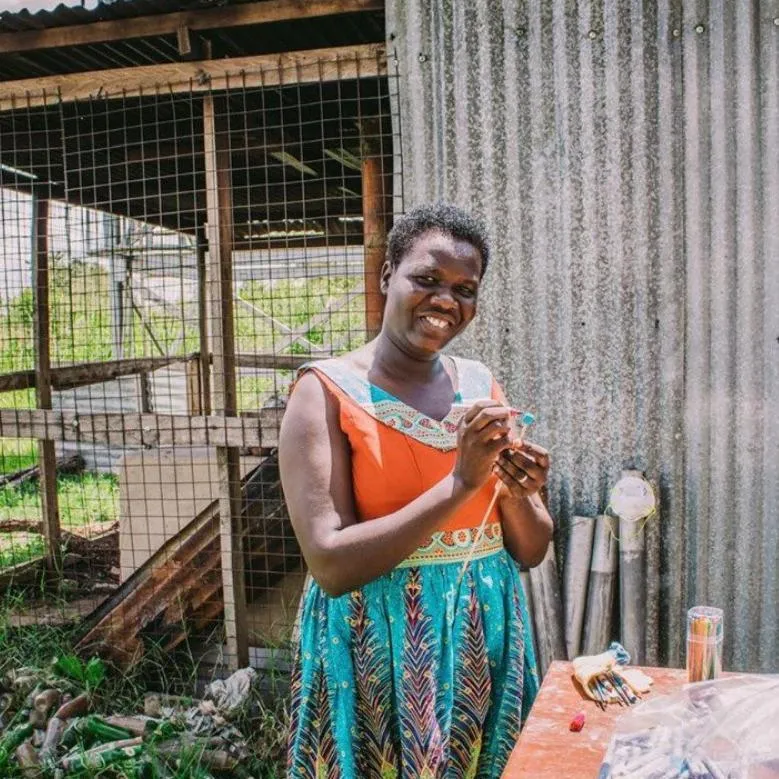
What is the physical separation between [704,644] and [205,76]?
3.38 metres

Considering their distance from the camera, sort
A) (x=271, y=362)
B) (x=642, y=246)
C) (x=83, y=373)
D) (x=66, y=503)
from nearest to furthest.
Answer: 1. (x=642, y=246)
2. (x=83, y=373)
3. (x=271, y=362)
4. (x=66, y=503)

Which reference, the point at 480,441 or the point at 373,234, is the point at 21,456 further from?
the point at 480,441

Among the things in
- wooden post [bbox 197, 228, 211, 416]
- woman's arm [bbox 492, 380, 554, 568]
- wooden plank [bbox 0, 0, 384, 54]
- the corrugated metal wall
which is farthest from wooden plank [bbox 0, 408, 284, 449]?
wooden post [bbox 197, 228, 211, 416]

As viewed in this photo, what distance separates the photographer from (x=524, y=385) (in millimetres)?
3428

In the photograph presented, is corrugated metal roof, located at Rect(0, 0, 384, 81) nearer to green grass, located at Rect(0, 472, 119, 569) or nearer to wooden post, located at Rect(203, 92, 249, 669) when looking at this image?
wooden post, located at Rect(203, 92, 249, 669)

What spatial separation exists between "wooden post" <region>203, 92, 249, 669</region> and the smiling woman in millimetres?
2091

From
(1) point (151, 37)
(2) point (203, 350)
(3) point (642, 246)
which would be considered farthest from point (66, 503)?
(3) point (642, 246)

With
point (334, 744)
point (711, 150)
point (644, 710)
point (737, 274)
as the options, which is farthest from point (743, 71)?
point (334, 744)

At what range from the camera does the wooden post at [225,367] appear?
4012mm

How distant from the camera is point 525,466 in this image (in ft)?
6.04

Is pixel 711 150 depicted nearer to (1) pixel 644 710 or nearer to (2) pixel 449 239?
(2) pixel 449 239

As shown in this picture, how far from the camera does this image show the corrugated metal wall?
3152 mm

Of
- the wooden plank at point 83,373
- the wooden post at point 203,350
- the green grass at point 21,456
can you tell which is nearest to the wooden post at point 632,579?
the wooden plank at point 83,373

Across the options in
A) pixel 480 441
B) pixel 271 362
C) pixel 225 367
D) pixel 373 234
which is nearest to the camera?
pixel 480 441
